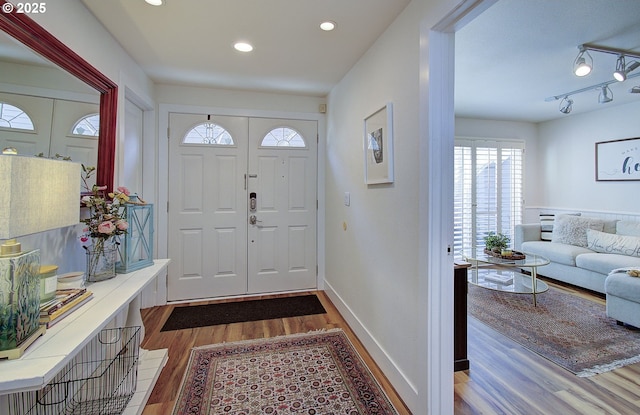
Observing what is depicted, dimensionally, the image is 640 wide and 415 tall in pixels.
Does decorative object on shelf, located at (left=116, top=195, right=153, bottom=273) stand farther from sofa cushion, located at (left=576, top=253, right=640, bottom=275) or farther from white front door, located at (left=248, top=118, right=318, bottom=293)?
sofa cushion, located at (left=576, top=253, right=640, bottom=275)

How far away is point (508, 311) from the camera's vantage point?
9.70ft

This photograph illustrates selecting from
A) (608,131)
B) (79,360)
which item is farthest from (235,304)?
(608,131)

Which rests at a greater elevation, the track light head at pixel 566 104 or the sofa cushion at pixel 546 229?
the track light head at pixel 566 104

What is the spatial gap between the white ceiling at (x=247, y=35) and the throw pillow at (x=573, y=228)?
3780 mm

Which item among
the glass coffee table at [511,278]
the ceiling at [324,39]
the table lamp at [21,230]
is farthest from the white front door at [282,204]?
the table lamp at [21,230]

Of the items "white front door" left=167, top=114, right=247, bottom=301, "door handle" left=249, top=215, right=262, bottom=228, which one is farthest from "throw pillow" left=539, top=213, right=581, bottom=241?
"white front door" left=167, top=114, right=247, bottom=301

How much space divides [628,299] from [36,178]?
4.05 meters

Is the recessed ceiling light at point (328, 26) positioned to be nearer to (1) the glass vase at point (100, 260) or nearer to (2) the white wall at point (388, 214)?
(2) the white wall at point (388, 214)

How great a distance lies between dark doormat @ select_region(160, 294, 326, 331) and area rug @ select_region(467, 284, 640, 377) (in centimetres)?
170

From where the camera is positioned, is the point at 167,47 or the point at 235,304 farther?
the point at 235,304

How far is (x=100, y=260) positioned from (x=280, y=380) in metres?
1.31

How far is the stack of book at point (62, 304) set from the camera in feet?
3.66

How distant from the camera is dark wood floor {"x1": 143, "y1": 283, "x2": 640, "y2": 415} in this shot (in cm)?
168

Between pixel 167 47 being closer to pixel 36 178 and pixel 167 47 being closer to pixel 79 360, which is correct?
pixel 36 178
